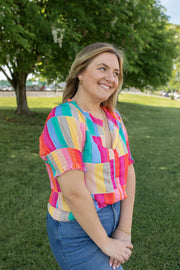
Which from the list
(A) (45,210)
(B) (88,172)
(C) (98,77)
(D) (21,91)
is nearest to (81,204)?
(B) (88,172)

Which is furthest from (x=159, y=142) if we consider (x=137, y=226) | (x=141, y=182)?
(x=137, y=226)

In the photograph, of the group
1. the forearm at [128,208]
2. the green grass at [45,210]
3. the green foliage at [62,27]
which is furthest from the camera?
the green foliage at [62,27]

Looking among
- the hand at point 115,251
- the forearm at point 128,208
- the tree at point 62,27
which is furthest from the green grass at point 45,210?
the tree at point 62,27

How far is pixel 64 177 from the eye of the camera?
1166mm

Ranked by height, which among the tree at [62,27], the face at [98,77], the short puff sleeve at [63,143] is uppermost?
the tree at [62,27]

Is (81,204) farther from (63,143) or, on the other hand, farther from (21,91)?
(21,91)

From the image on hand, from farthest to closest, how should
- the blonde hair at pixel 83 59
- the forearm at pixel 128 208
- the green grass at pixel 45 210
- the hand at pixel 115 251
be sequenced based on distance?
the green grass at pixel 45 210 < the forearm at pixel 128 208 < the blonde hair at pixel 83 59 < the hand at pixel 115 251

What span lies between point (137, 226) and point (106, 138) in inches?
101

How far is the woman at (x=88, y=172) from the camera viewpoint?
117 cm

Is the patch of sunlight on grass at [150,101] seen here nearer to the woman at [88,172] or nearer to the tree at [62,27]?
the tree at [62,27]

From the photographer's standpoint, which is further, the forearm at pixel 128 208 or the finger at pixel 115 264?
the forearm at pixel 128 208

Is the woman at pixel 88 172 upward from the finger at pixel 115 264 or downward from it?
upward

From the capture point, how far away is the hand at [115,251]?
1.27m

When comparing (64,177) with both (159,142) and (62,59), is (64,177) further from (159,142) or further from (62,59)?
(62,59)
